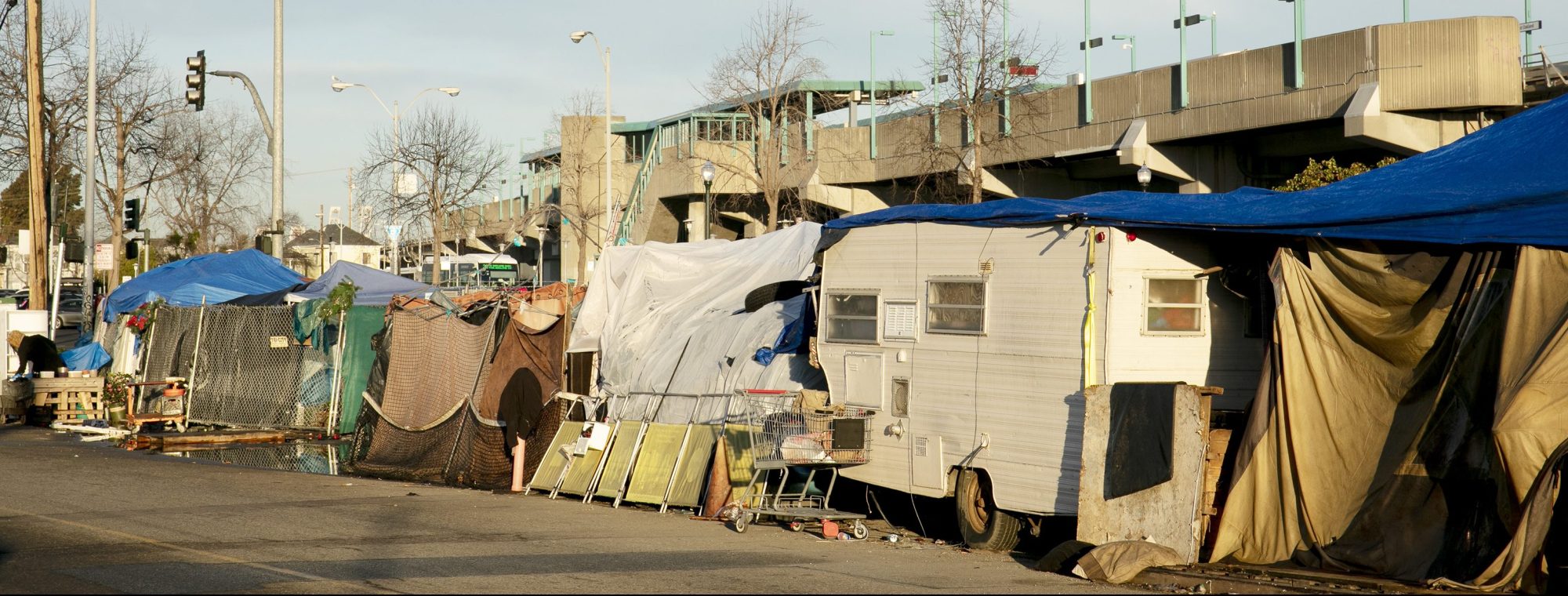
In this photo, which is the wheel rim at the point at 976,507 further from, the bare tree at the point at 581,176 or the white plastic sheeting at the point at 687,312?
the bare tree at the point at 581,176

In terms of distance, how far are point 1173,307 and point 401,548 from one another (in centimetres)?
650

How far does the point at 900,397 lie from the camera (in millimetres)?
12992

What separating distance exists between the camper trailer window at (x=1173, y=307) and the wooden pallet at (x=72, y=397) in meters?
19.6

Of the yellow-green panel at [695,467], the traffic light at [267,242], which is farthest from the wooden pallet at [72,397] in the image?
the yellow-green panel at [695,467]

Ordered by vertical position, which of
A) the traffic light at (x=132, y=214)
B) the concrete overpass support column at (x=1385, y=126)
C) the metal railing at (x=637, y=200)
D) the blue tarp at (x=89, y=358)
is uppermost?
the metal railing at (x=637, y=200)

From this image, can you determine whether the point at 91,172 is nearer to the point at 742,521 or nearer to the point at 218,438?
the point at 218,438

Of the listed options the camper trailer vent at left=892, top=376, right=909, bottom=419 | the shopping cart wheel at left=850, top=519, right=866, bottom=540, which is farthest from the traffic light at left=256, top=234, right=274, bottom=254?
the shopping cart wheel at left=850, top=519, right=866, bottom=540

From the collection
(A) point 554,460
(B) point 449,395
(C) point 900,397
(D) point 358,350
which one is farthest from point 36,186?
(C) point 900,397

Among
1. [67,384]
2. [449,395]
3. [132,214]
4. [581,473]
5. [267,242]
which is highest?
[132,214]

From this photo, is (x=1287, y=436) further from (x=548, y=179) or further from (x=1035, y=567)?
(x=548, y=179)

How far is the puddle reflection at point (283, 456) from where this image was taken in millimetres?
18578

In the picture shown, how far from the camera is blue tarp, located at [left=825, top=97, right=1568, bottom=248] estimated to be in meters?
10.1

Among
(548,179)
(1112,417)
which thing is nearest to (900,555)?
(1112,417)

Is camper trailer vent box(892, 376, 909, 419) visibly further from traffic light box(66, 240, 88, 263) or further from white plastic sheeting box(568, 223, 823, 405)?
traffic light box(66, 240, 88, 263)
